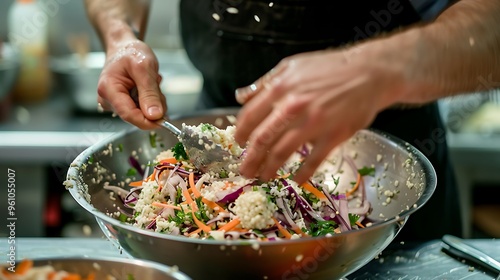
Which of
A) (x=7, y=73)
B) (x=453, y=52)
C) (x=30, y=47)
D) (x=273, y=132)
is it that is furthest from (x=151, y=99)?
(x=30, y=47)

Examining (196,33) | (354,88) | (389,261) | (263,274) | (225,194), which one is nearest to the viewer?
(354,88)

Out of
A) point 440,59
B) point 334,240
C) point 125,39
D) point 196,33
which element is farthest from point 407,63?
point 196,33

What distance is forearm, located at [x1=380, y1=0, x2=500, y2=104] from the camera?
109 centimetres

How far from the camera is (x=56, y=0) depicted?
3.18 m

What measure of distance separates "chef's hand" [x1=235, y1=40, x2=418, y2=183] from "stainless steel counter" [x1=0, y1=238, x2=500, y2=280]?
47cm

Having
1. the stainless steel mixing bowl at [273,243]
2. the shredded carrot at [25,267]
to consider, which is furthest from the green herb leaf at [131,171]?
the shredded carrot at [25,267]

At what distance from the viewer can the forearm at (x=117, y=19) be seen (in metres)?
1.73

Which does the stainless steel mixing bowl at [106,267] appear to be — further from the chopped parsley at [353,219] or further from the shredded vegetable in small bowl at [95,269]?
the chopped parsley at [353,219]

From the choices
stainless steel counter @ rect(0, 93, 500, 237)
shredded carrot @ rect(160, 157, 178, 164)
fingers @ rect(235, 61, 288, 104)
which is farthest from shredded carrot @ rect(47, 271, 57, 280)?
stainless steel counter @ rect(0, 93, 500, 237)

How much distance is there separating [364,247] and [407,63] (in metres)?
0.33

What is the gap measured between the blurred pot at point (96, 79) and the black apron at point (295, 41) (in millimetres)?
763

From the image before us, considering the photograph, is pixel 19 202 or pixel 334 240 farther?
pixel 19 202

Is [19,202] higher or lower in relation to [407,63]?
lower

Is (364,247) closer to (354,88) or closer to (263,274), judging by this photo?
(263,274)
